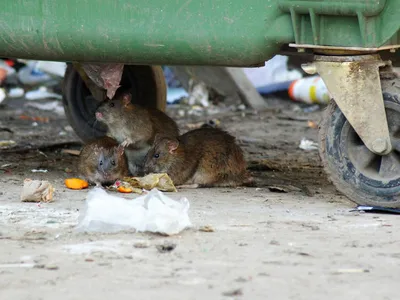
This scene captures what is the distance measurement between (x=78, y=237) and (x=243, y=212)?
1.29 m

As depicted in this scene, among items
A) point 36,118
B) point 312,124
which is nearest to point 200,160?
point 312,124

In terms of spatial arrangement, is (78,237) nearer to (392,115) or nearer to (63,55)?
(63,55)

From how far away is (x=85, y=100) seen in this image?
29.9ft

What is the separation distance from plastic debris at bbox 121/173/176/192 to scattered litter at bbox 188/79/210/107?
20.0ft

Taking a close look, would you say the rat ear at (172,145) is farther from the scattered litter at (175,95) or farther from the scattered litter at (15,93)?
the scattered litter at (15,93)

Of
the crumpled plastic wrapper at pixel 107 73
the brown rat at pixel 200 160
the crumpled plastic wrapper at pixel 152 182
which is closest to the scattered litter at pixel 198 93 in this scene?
the brown rat at pixel 200 160

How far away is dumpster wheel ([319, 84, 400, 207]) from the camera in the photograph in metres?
6.15

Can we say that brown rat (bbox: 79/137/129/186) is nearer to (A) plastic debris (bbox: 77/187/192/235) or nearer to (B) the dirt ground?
(B) the dirt ground

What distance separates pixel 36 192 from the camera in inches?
255

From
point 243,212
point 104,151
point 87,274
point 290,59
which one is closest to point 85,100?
point 104,151

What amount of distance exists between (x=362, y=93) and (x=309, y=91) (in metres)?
7.34

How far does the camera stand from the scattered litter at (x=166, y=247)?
16.5 feet

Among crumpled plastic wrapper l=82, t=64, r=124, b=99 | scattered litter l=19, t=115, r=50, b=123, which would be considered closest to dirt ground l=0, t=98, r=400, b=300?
crumpled plastic wrapper l=82, t=64, r=124, b=99

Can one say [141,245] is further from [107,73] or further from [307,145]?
[307,145]
